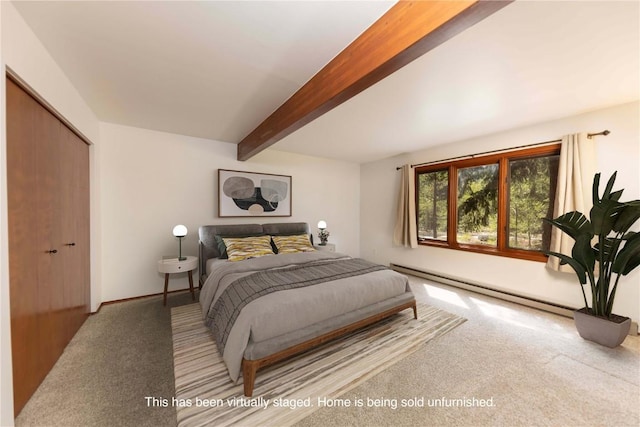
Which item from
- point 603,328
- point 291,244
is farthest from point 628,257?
point 291,244

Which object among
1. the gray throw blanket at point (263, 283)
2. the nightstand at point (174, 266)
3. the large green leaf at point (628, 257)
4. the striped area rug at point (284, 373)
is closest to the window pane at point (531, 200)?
the large green leaf at point (628, 257)

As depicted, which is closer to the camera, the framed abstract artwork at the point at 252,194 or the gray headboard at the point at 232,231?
the gray headboard at the point at 232,231

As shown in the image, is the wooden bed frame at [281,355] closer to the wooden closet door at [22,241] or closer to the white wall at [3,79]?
the white wall at [3,79]

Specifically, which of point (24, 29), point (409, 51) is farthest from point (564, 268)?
point (24, 29)

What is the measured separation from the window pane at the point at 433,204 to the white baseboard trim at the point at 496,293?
0.68 metres

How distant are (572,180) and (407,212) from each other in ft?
7.28

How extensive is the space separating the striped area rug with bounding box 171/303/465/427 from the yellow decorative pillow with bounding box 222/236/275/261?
0.90 meters

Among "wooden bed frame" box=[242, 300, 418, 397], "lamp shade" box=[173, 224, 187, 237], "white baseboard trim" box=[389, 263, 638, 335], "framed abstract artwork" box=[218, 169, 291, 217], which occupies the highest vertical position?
"framed abstract artwork" box=[218, 169, 291, 217]

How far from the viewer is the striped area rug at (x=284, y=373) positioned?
153cm

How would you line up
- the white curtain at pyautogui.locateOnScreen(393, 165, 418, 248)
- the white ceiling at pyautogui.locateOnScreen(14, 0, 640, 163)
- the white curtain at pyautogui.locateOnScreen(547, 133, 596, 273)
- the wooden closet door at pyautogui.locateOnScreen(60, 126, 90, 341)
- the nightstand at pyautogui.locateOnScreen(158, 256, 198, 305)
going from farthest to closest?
the white curtain at pyautogui.locateOnScreen(393, 165, 418, 248), the nightstand at pyautogui.locateOnScreen(158, 256, 198, 305), the white curtain at pyautogui.locateOnScreen(547, 133, 596, 273), the wooden closet door at pyautogui.locateOnScreen(60, 126, 90, 341), the white ceiling at pyautogui.locateOnScreen(14, 0, 640, 163)

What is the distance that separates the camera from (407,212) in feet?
15.0

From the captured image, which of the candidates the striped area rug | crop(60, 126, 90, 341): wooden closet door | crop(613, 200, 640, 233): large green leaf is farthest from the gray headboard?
crop(613, 200, 640, 233): large green leaf

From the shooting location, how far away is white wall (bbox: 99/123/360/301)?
3.22 metres

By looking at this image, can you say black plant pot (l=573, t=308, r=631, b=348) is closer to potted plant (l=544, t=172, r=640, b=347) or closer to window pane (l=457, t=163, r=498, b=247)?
potted plant (l=544, t=172, r=640, b=347)
